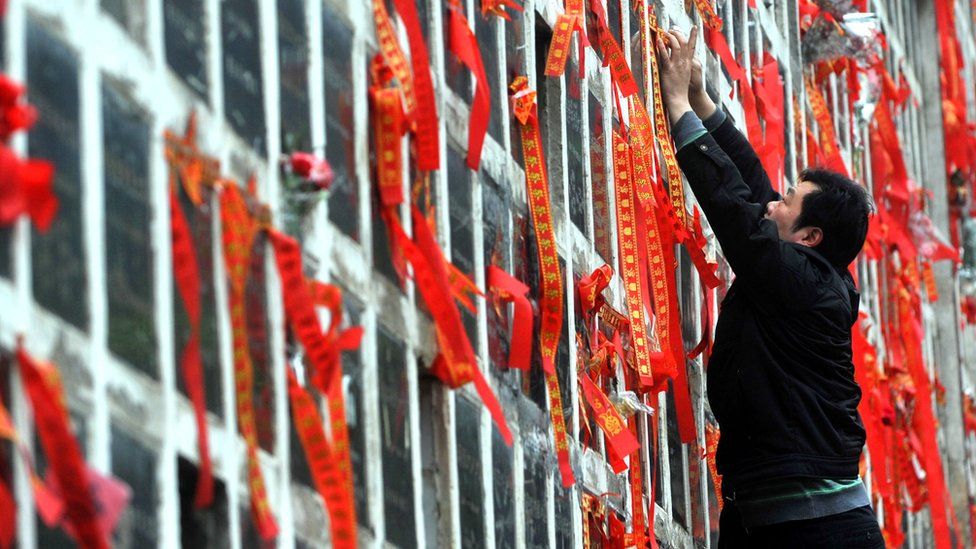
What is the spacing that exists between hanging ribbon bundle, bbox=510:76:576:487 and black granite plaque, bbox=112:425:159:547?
230 cm

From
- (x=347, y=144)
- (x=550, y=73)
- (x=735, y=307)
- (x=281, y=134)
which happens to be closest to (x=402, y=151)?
(x=347, y=144)

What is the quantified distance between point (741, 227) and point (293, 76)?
1.95m

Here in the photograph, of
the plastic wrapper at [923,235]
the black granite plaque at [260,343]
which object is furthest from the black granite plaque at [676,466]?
the plastic wrapper at [923,235]

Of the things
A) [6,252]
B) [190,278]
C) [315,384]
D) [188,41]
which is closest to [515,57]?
[315,384]

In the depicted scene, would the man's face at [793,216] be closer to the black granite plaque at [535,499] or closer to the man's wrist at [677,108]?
the man's wrist at [677,108]

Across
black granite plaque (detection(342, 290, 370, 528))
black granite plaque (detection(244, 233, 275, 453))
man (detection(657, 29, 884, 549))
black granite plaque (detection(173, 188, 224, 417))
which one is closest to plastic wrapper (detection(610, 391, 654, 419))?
man (detection(657, 29, 884, 549))

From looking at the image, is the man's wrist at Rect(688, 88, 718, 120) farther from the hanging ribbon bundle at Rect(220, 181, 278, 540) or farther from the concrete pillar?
the concrete pillar

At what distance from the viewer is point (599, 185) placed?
6.57m

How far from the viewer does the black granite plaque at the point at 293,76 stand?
4125 mm

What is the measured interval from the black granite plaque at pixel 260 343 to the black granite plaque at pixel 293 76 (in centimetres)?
27

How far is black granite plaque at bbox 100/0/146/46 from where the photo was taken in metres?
3.47

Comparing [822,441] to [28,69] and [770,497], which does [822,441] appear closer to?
[770,497]

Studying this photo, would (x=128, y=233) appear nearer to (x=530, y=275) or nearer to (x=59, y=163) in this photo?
(x=59, y=163)

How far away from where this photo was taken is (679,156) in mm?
6105
